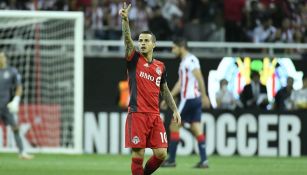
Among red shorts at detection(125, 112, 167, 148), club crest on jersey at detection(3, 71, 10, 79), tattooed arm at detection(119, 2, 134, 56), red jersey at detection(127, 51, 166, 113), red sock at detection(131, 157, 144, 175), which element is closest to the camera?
tattooed arm at detection(119, 2, 134, 56)

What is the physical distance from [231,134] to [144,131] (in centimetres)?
899

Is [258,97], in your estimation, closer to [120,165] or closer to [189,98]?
[189,98]

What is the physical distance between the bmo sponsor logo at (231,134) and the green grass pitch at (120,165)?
2.42ft

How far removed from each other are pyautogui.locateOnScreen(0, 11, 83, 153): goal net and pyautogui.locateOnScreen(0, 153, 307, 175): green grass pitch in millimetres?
1034

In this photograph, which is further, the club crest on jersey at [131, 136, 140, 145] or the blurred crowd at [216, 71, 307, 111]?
the blurred crowd at [216, 71, 307, 111]

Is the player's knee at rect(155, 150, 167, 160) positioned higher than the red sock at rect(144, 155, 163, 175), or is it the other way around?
the player's knee at rect(155, 150, 167, 160)

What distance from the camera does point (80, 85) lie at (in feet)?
64.9

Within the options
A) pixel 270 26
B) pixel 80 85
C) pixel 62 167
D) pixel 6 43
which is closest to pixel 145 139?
pixel 62 167

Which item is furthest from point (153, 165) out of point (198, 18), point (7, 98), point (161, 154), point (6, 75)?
point (198, 18)

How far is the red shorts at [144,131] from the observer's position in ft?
37.7

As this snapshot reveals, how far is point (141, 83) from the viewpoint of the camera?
458 inches

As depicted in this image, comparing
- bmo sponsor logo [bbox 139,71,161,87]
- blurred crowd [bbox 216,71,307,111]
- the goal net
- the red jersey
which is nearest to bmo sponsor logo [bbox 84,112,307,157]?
blurred crowd [bbox 216,71,307,111]

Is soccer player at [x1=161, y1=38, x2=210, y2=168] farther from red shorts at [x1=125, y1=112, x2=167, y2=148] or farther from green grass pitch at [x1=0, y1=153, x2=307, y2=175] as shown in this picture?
red shorts at [x1=125, y1=112, x2=167, y2=148]

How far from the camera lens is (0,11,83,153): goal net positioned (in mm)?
20422
